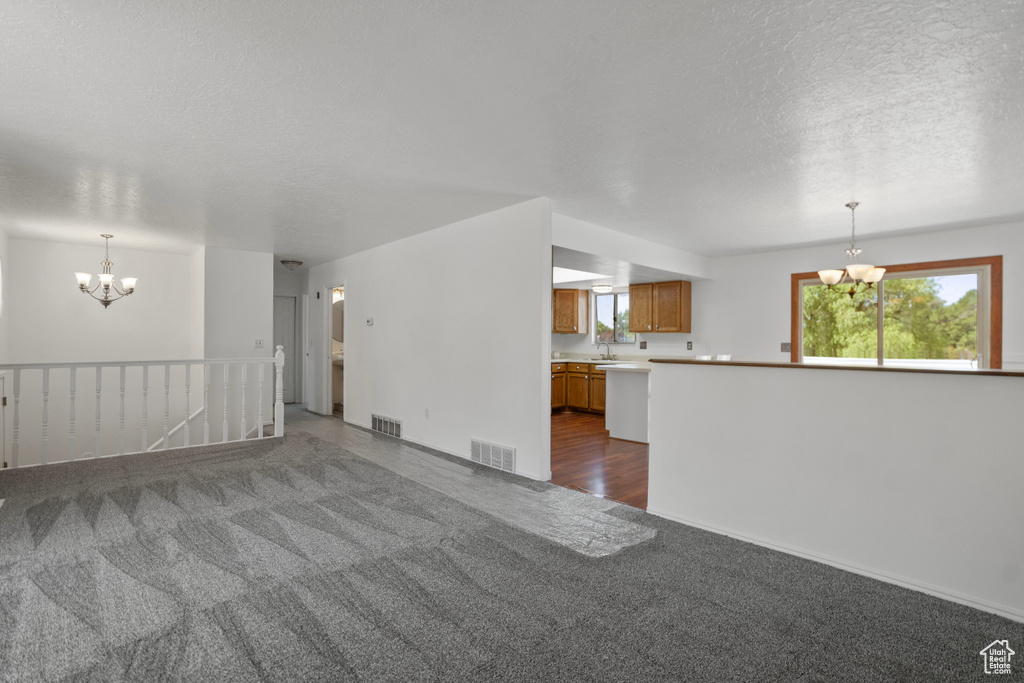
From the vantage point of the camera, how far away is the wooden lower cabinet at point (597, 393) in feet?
26.7

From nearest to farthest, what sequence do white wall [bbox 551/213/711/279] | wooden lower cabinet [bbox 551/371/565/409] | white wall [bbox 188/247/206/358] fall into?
white wall [bbox 551/213/711/279] < white wall [bbox 188/247/206/358] < wooden lower cabinet [bbox 551/371/565/409]

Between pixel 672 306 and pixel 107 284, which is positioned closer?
pixel 107 284

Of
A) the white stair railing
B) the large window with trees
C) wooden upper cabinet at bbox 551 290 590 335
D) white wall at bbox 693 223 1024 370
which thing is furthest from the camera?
wooden upper cabinet at bbox 551 290 590 335

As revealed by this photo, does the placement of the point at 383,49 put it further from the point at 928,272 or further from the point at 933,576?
the point at 928,272

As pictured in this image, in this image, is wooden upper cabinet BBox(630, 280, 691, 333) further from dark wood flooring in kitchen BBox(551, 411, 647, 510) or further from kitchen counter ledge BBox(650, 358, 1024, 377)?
kitchen counter ledge BBox(650, 358, 1024, 377)

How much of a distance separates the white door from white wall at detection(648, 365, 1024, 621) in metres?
7.60

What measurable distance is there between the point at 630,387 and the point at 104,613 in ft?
16.6

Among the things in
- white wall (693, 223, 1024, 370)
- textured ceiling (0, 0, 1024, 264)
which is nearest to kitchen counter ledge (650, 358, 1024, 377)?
textured ceiling (0, 0, 1024, 264)

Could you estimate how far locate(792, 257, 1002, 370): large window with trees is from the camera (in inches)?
201

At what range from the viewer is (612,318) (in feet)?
29.1

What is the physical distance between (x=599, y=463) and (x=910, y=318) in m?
4.07

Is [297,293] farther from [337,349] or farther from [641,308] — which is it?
[641,308]

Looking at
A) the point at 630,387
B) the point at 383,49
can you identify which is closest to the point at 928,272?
the point at 630,387

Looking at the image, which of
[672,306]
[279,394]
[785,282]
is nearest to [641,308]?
[672,306]
